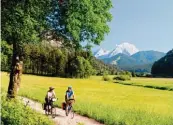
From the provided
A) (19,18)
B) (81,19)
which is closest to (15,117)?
(19,18)

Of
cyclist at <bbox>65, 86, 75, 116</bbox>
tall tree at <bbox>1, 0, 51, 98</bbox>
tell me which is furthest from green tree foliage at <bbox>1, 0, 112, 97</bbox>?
cyclist at <bbox>65, 86, 75, 116</bbox>

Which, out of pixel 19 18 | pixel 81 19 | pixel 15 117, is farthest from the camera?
pixel 81 19

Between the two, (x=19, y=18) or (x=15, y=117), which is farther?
(x=19, y=18)

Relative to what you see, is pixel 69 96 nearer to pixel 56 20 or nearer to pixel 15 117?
pixel 56 20

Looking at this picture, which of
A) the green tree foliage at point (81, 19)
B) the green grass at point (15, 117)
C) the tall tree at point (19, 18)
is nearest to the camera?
the green grass at point (15, 117)

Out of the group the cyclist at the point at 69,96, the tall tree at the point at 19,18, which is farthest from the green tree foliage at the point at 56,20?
the cyclist at the point at 69,96

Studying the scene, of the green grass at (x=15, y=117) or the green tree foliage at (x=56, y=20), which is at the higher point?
the green tree foliage at (x=56, y=20)

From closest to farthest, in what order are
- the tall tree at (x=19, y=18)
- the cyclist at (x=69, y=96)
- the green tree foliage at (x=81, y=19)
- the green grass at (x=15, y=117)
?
the green grass at (x=15, y=117) → the tall tree at (x=19, y=18) → the green tree foliage at (x=81, y=19) → the cyclist at (x=69, y=96)

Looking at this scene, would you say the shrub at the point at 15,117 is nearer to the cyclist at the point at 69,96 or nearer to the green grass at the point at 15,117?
the green grass at the point at 15,117

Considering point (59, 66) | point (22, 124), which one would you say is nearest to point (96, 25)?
point (22, 124)

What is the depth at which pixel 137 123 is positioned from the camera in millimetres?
28922

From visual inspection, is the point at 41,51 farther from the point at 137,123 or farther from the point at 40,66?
the point at 137,123

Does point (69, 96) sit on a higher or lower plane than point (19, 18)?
lower

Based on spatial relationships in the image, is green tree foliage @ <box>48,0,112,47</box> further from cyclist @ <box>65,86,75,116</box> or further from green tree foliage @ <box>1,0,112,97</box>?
cyclist @ <box>65,86,75,116</box>
